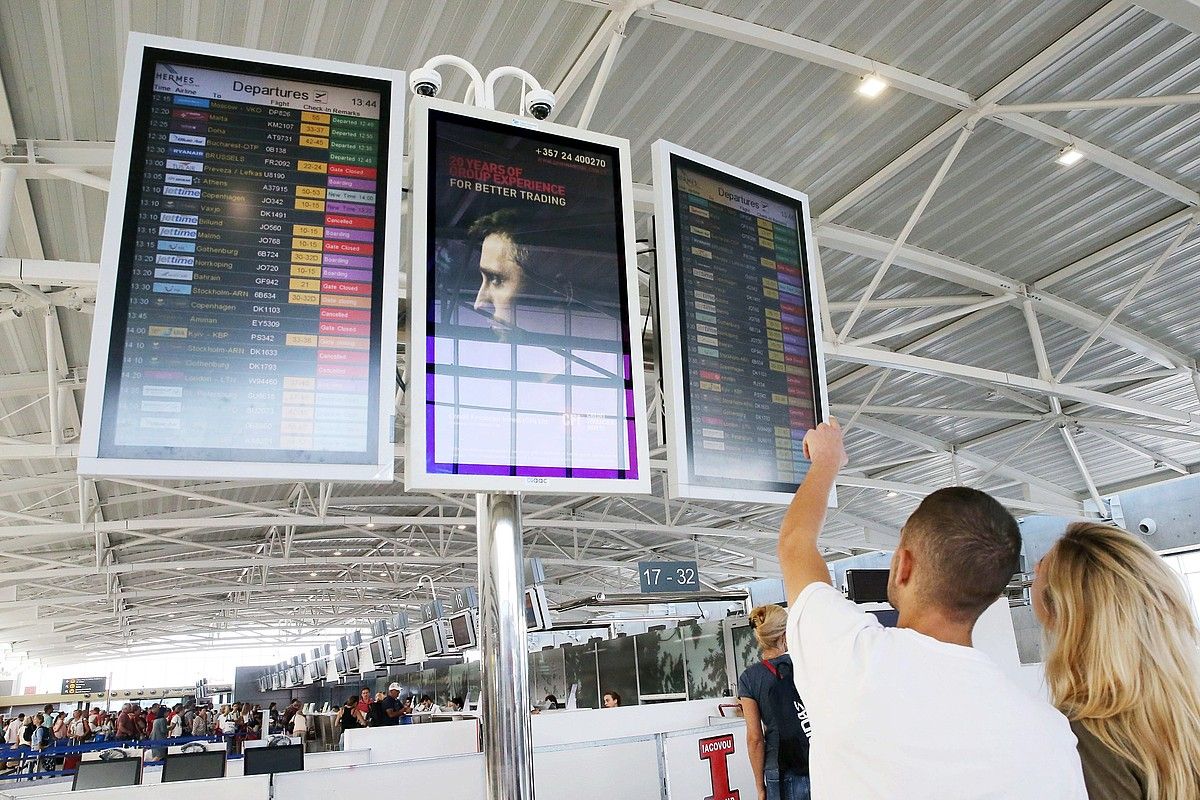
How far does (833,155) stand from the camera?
814cm

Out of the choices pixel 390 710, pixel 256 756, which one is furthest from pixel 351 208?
pixel 390 710

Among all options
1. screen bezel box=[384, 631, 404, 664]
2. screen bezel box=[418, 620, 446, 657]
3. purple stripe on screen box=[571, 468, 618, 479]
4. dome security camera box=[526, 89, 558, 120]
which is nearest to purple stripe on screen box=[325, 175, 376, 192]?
dome security camera box=[526, 89, 558, 120]

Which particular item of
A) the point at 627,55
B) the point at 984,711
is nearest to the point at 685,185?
the point at 984,711

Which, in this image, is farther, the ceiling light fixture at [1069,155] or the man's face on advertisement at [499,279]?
the ceiling light fixture at [1069,155]

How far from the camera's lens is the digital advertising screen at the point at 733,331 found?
2.60 metres

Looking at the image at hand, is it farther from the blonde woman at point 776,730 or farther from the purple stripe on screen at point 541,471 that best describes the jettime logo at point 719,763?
the purple stripe on screen at point 541,471

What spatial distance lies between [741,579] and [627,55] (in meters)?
28.5

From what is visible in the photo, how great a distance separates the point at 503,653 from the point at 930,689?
3.70ft

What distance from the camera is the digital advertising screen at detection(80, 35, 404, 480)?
1.90 m

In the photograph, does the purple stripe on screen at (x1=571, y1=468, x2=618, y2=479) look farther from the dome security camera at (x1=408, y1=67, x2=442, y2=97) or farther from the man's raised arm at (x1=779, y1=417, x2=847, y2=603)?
the dome security camera at (x1=408, y1=67, x2=442, y2=97)

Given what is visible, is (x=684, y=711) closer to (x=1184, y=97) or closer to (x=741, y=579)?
(x=1184, y=97)

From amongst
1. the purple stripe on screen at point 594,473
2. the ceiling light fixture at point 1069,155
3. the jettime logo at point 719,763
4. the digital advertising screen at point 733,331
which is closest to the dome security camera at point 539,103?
the digital advertising screen at point 733,331

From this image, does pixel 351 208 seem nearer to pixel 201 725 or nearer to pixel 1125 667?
pixel 1125 667

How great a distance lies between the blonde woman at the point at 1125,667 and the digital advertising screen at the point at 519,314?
1.08m
